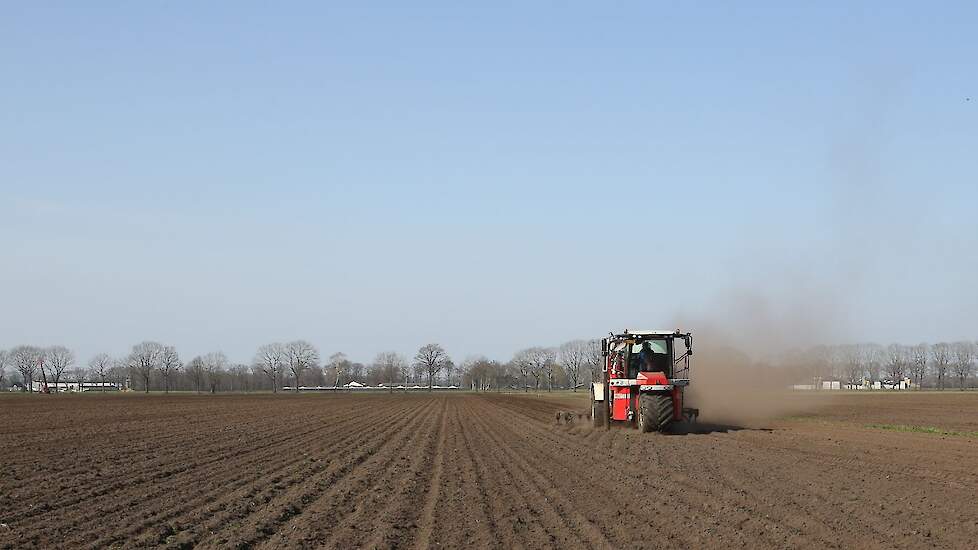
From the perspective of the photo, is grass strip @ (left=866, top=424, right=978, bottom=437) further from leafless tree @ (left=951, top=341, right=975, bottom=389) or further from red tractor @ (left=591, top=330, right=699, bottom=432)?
leafless tree @ (left=951, top=341, right=975, bottom=389)

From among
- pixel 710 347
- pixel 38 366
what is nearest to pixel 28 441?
pixel 710 347

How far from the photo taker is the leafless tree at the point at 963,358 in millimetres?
171750

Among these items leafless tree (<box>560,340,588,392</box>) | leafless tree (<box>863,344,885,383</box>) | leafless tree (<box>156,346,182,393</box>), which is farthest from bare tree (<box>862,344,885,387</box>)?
leafless tree (<box>156,346,182,393</box>)

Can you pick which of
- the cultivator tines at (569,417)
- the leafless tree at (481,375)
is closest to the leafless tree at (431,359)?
the leafless tree at (481,375)

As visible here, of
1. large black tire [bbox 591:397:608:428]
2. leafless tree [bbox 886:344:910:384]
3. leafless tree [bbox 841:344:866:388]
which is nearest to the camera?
large black tire [bbox 591:397:608:428]

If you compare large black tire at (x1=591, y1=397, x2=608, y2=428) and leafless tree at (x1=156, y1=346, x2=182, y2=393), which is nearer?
large black tire at (x1=591, y1=397, x2=608, y2=428)

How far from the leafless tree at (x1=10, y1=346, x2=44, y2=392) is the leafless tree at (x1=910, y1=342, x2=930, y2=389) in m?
176

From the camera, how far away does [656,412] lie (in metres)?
28.0

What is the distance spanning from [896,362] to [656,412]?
161 metres

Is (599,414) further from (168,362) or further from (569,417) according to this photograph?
(168,362)

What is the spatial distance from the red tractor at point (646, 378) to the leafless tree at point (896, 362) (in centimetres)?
14676

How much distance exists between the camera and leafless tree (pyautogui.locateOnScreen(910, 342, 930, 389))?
173087 millimetres

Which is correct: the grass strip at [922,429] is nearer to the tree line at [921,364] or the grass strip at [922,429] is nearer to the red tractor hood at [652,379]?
the red tractor hood at [652,379]

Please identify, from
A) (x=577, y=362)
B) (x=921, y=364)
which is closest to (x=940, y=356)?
(x=921, y=364)
